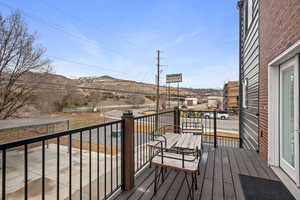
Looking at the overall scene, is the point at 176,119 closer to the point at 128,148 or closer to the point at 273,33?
the point at 128,148

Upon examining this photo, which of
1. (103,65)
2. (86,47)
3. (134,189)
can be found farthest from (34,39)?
(103,65)

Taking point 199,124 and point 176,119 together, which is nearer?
point 176,119

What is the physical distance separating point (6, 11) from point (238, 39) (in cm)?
1080

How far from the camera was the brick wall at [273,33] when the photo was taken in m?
1.75

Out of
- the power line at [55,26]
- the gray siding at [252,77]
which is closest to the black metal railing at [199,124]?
the gray siding at [252,77]

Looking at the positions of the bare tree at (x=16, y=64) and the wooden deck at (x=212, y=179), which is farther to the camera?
the bare tree at (x=16, y=64)

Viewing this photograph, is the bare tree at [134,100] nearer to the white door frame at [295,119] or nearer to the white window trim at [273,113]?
the white window trim at [273,113]

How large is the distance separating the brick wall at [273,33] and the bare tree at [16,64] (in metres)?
10.00

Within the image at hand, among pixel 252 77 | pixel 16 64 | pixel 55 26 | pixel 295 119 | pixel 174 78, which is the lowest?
pixel 295 119

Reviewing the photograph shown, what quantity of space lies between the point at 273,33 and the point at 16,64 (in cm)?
1014

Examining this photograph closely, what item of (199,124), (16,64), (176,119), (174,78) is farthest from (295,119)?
(174,78)

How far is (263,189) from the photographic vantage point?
1922 mm

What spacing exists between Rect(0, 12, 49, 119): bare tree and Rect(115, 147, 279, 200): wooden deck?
879cm

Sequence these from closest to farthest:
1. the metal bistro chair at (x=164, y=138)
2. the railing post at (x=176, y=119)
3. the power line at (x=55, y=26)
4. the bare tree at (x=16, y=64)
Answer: the metal bistro chair at (x=164, y=138) < the railing post at (x=176, y=119) < the bare tree at (x=16, y=64) < the power line at (x=55, y=26)
